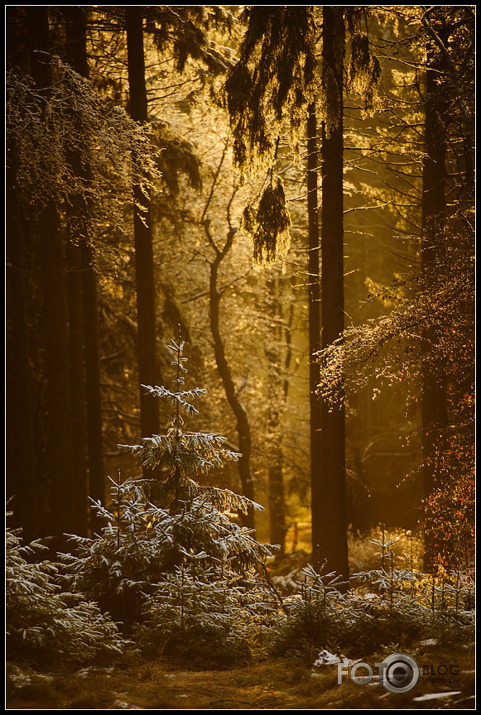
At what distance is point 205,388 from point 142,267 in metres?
2.68

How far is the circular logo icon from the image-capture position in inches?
212

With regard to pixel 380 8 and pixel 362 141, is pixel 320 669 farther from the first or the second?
pixel 362 141

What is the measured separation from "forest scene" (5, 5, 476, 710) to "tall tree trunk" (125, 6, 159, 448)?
0.04 m

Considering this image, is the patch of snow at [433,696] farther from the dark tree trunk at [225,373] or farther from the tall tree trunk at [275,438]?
the tall tree trunk at [275,438]

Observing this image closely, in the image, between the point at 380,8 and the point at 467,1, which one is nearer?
the point at 467,1

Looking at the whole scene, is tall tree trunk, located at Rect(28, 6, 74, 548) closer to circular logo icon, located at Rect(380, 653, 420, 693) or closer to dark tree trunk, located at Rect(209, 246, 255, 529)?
circular logo icon, located at Rect(380, 653, 420, 693)

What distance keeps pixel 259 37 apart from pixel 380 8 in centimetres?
208

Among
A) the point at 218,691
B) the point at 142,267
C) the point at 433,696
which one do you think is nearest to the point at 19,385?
the point at 142,267

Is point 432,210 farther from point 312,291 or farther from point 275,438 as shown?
point 275,438

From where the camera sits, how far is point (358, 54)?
925cm

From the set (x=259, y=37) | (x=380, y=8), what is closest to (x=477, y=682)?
(x=259, y=37)

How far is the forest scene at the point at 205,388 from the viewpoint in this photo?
620 centimetres

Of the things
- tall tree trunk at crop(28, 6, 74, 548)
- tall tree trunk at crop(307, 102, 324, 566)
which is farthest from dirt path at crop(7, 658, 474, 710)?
tall tree trunk at crop(307, 102, 324, 566)

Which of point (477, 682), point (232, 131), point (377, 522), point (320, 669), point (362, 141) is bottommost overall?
point (377, 522)
